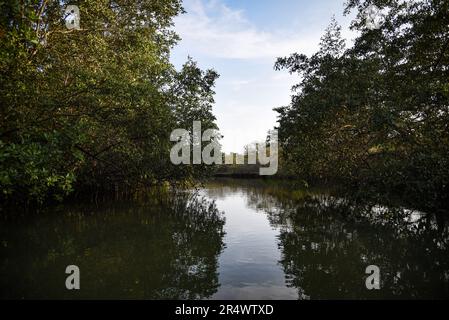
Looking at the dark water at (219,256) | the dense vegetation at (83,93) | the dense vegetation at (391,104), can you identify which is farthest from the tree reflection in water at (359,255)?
the dense vegetation at (83,93)

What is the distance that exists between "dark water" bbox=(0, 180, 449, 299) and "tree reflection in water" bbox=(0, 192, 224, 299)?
0.11 ft

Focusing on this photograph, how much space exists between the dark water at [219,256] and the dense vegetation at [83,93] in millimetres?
2303

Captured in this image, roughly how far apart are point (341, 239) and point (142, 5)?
14947mm

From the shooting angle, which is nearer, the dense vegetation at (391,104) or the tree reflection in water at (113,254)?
the tree reflection in water at (113,254)

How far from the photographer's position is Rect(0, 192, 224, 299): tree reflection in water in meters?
8.21

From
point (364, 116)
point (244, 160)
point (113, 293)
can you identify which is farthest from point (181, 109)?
point (244, 160)

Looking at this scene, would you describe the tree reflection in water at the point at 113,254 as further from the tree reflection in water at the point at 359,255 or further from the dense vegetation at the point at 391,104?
the dense vegetation at the point at 391,104

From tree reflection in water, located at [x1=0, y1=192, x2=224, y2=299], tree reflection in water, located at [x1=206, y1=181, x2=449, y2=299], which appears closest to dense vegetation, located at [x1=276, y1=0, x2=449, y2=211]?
tree reflection in water, located at [x1=206, y1=181, x2=449, y2=299]

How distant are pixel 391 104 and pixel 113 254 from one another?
39.5 ft

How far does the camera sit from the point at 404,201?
13.5 metres

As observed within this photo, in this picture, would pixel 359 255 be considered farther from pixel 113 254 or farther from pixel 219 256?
pixel 113 254

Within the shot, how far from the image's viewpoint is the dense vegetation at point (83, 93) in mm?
8644

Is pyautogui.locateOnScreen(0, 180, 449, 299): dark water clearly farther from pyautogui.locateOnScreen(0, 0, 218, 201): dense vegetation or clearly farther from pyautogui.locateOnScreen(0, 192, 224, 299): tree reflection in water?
pyautogui.locateOnScreen(0, 0, 218, 201): dense vegetation

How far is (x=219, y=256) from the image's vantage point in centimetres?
1142
